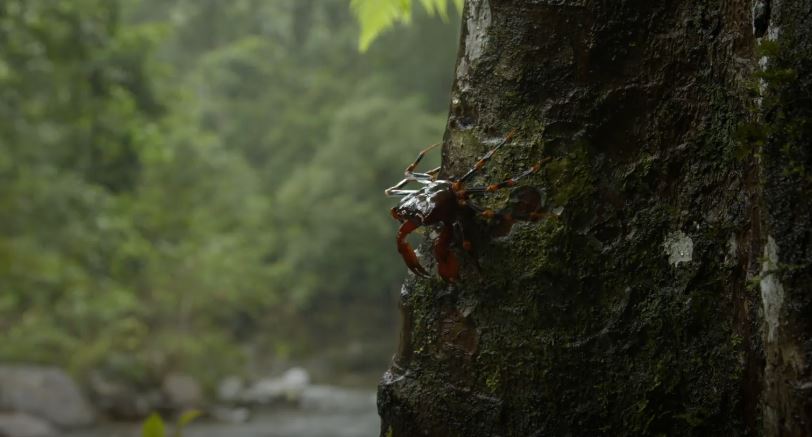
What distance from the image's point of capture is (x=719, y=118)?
1333 millimetres

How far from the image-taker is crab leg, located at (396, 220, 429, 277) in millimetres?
1575

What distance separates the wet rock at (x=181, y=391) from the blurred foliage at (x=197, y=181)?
8.5 inches

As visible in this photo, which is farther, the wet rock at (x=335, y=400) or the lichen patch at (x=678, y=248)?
the wet rock at (x=335, y=400)

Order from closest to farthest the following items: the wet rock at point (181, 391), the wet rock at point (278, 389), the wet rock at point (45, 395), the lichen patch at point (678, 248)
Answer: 1. the lichen patch at point (678, 248)
2. the wet rock at point (45, 395)
3. the wet rock at point (181, 391)
4. the wet rock at point (278, 389)

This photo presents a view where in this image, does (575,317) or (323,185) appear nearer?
(575,317)

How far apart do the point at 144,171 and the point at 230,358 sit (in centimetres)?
347

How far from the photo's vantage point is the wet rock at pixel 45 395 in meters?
9.88

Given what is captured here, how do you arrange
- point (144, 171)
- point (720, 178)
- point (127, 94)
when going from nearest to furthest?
point (720, 178)
point (127, 94)
point (144, 171)

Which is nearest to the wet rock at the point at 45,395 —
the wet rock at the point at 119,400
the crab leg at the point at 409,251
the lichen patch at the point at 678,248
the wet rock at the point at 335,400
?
the wet rock at the point at 119,400

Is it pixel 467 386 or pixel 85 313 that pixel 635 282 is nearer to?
pixel 467 386

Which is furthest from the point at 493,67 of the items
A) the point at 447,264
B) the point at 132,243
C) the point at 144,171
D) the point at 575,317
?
the point at 144,171

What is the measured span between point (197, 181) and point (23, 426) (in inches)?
207

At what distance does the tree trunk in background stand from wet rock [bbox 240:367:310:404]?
1163 centimetres

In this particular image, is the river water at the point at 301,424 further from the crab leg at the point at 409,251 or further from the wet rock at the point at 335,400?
the crab leg at the point at 409,251
